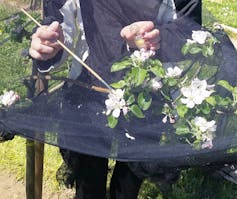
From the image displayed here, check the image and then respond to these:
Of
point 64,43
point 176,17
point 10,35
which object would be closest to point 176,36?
point 176,17

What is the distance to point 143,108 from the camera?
4.13 ft

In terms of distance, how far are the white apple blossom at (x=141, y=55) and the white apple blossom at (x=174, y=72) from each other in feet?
0.20

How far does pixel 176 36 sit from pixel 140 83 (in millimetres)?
190

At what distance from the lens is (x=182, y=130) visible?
4.09 feet

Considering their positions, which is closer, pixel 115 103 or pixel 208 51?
pixel 115 103

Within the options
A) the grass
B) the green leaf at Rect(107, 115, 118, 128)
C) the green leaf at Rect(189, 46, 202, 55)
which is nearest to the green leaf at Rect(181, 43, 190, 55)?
the green leaf at Rect(189, 46, 202, 55)

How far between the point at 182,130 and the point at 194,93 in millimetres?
97

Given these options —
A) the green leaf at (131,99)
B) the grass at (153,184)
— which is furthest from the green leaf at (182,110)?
the grass at (153,184)

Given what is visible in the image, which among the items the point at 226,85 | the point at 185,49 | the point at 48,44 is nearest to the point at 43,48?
the point at 48,44

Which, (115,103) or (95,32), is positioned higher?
(95,32)

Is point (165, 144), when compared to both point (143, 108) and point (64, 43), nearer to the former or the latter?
point (143, 108)

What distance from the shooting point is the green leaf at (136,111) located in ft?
4.09

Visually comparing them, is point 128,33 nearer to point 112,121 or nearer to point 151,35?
point 151,35

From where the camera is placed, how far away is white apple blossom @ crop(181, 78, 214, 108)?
4.17 feet
